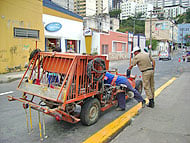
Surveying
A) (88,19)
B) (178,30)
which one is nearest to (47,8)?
(88,19)

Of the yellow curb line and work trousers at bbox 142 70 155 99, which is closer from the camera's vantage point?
the yellow curb line

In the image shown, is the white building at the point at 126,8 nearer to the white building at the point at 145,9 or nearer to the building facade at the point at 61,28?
the white building at the point at 145,9

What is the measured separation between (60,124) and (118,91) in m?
1.68

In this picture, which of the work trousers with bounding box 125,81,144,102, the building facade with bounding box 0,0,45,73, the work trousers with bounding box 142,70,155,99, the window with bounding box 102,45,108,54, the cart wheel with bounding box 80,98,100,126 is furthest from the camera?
the window with bounding box 102,45,108,54

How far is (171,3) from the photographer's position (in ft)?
351

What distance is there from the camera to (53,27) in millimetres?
17953

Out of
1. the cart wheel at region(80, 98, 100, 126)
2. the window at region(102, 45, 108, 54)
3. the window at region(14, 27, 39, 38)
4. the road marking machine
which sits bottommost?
the cart wheel at region(80, 98, 100, 126)

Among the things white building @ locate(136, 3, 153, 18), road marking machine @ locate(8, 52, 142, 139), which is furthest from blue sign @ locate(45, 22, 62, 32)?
white building @ locate(136, 3, 153, 18)

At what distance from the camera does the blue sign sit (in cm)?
1755

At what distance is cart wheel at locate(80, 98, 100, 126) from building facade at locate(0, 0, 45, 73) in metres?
10.7

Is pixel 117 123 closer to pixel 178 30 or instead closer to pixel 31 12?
pixel 31 12

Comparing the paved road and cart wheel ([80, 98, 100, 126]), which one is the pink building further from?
cart wheel ([80, 98, 100, 126])

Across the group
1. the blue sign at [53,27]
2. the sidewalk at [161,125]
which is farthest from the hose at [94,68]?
the blue sign at [53,27]

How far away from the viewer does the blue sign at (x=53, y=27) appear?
691 inches
